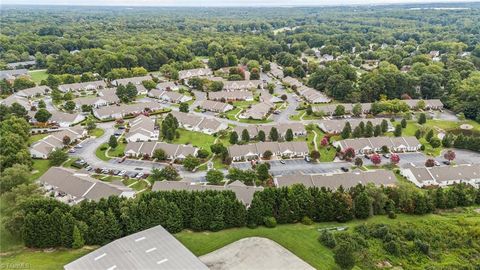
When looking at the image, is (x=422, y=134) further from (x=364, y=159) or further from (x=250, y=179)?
(x=250, y=179)

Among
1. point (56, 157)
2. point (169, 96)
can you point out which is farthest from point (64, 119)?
point (169, 96)

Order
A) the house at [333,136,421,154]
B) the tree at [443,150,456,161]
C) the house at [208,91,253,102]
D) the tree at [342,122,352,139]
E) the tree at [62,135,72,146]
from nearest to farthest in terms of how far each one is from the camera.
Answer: the tree at [443,150,456,161] → the house at [333,136,421,154] → the tree at [62,135,72,146] → the tree at [342,122,352,139] → the house at [208,91,253,102]

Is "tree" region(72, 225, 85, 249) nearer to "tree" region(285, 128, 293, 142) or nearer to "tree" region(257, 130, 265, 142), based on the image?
"tree" region(257, 130, 265, 142)

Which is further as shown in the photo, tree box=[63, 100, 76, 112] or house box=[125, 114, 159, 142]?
tree box=[63, 100, 76, 112]

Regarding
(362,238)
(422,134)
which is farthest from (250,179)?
(422,134)

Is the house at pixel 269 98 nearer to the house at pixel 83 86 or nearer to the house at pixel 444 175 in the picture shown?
the house at pixel 444 175

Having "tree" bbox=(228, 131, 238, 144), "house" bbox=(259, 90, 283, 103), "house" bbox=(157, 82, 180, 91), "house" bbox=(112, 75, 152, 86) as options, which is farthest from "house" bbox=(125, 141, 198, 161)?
"house" bbox=(112, 75, 152, 86)
